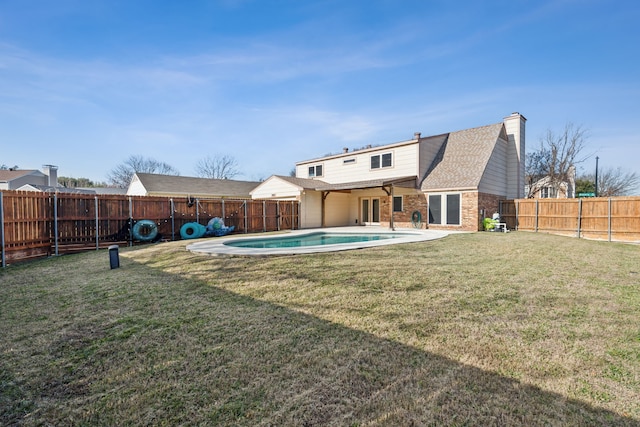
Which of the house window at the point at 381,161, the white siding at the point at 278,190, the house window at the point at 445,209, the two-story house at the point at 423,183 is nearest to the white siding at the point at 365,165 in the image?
the two-story house at the point at 423,183

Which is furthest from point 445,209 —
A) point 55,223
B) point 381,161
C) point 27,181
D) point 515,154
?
point 27,181

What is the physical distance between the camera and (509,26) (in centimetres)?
1085

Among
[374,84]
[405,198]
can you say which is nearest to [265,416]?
[374,84]

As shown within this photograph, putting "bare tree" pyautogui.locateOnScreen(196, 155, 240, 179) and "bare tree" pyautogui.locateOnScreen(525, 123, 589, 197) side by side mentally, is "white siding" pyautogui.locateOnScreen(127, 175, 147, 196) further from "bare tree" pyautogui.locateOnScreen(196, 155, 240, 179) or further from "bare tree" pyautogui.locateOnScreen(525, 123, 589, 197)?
"bare tree" pyautogui.locateOnScreen(525, 123, 589, 197)

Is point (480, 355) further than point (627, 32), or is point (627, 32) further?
point (627, 32)

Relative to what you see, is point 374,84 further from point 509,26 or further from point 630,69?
point 630,69

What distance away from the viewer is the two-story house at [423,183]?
16.2 m

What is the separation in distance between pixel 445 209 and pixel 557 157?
1661cm

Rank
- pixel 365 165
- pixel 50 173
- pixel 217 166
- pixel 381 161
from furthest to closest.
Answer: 1. pixel 217 166
2. pixel 50 173
3. pixel 365 165
4. pixel 381 161

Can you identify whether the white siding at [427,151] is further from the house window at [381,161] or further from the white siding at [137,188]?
the white siding at [137,188]

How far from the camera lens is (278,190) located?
19812mm

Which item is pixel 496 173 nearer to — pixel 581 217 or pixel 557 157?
pixel 581 217

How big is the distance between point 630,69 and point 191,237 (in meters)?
23.0

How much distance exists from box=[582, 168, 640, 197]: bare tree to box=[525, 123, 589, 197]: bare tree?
9914 mm
